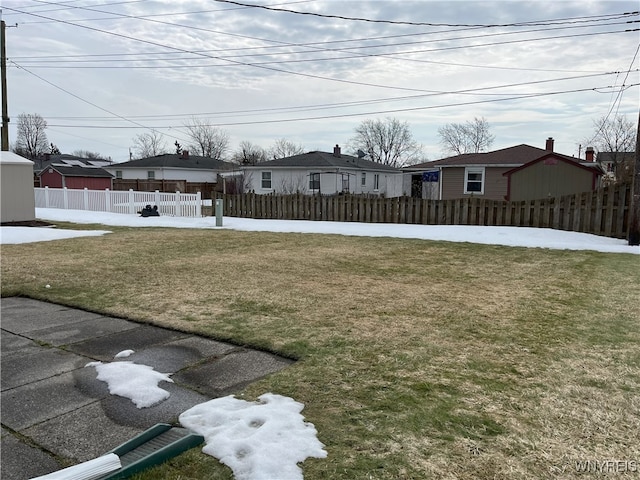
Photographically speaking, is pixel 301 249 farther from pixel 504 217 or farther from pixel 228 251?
pixel 504 217

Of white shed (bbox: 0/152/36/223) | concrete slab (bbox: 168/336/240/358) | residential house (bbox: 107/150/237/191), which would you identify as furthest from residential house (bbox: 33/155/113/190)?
concrete slab (bbox: 168/336/240/358)

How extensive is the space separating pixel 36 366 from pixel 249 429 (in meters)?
2.11

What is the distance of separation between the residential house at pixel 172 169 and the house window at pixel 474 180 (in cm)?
2125

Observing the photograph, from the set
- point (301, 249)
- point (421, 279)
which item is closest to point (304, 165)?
point (301, 249)

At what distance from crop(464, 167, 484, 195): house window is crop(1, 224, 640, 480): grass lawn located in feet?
47.1

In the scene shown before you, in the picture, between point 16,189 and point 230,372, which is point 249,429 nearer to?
point 230,372

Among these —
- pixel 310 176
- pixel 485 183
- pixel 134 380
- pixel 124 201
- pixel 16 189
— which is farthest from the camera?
pixel 310 176

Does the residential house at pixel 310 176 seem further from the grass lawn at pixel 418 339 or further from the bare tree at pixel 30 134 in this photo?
the bare tree at pixel 30 134

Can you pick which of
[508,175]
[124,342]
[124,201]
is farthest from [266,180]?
[124,342]

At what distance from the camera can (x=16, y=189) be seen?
1527 cm

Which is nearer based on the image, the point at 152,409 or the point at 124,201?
the point at 152,409

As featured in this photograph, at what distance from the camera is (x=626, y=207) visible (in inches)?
443

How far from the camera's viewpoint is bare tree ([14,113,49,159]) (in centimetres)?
6369

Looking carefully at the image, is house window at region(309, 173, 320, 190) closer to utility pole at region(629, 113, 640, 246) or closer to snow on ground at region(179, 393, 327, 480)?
utility pole at region(629, 113, 640, 246)
